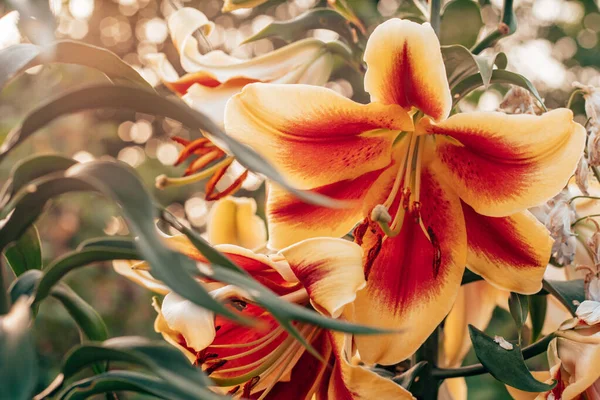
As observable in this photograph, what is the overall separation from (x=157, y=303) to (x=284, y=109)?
16 centimetres

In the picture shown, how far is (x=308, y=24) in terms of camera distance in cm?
71

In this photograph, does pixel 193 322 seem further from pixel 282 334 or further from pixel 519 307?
pixel 519 307

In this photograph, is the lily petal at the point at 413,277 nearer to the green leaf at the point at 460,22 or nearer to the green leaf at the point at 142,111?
the green leaf at the point at 460,22

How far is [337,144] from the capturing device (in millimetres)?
588

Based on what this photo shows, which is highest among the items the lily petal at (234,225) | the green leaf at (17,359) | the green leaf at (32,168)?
the green leaf at (32,168)

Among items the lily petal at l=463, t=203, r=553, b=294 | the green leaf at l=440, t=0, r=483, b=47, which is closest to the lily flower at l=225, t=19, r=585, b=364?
the lily petal at l=463, t=203, r=553, b=294

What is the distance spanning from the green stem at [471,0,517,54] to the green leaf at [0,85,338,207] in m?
0.41

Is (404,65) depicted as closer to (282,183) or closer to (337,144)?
(337,144)

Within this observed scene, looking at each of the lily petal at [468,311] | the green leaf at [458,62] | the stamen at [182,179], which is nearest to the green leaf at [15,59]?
the stamen at [182,179]

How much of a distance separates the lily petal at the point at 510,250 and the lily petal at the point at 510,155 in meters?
0.02

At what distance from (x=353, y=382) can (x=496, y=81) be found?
248mm

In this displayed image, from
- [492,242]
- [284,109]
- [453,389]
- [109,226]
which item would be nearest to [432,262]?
[492,242]

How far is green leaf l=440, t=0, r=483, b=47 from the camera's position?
64 centimetres

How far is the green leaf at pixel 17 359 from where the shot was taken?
25 cm
